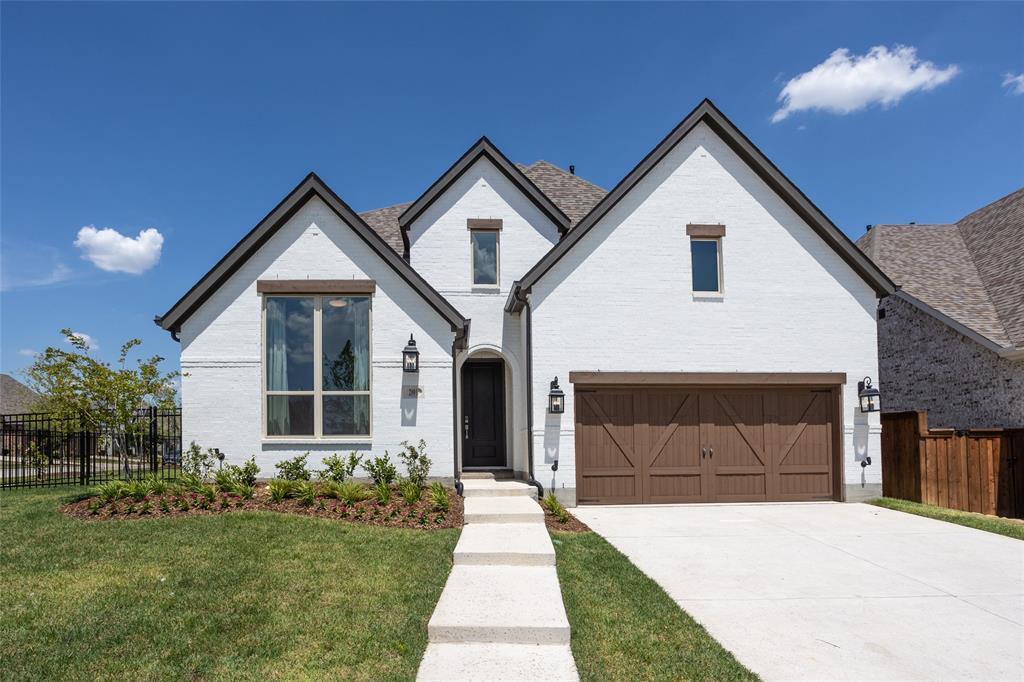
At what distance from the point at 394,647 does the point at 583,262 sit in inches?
335

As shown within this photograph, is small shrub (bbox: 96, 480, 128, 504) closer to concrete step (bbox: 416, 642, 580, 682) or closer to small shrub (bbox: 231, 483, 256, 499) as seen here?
small shrub (bbox: 231, 483, 256, 499)

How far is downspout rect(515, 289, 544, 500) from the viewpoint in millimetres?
11589

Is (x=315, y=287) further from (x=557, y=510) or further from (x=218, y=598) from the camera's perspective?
(x=218, y=598)

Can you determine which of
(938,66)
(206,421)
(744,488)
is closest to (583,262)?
(744,488)

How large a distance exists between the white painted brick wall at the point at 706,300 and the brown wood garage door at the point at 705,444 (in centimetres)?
44

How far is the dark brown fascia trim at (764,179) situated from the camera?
39.6 ft

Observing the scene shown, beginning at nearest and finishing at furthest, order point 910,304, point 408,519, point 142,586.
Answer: point 142,586, point 408,519, point 910,304

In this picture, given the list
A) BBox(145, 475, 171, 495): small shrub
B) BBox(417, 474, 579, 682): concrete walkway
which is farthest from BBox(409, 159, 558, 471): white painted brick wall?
BBox(145, 475, 171, 495): small shrub

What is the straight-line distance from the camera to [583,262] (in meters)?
11.9

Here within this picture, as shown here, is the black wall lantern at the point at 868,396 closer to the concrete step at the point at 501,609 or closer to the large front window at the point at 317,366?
the concrete step at the point at 501,609

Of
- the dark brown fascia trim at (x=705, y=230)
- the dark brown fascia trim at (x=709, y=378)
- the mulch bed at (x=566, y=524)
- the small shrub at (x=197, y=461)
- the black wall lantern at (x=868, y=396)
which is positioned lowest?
the mulch bed at (x=566, y=524)

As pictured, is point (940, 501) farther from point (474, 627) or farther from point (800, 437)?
point (474, 627)

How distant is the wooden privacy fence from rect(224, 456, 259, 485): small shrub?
1237 centimetres

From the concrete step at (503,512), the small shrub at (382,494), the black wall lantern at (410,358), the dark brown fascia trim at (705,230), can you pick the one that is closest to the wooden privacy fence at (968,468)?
the dark brown fascia trim at (705,230)
